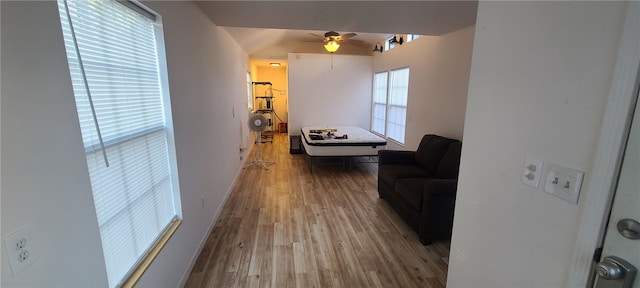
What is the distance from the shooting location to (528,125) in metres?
1.10

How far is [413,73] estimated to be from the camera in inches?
185

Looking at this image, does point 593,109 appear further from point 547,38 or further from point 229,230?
point 229,230

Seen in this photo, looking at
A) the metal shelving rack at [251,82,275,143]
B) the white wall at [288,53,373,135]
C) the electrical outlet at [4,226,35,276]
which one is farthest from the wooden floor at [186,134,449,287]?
the metal shelving rack at [251,82,275,143]

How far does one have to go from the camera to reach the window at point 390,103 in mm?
5270

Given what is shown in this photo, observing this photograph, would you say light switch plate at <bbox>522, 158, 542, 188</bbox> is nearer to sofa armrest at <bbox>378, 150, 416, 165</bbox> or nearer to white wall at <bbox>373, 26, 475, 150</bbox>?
white wall at <bbox>373, 26, 475, 150</bbox>

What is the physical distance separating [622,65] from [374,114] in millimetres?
6197

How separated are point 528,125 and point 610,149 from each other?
286 millimetres

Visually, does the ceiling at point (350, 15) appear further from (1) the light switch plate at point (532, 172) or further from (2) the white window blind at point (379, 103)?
(2) the white window blind at point (379, 103)

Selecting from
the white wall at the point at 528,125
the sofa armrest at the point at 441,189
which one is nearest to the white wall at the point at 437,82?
the sofa armrest at the point at 441,189

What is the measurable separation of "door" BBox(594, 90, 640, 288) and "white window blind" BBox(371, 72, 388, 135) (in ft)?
17.8

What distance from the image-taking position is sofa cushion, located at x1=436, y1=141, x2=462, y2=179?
118 inches

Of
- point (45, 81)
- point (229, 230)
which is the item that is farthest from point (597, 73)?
point (229, 230)

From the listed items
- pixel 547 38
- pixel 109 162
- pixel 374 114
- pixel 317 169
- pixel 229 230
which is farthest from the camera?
pixel 374 114

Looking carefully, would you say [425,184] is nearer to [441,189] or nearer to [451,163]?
[441,189]
